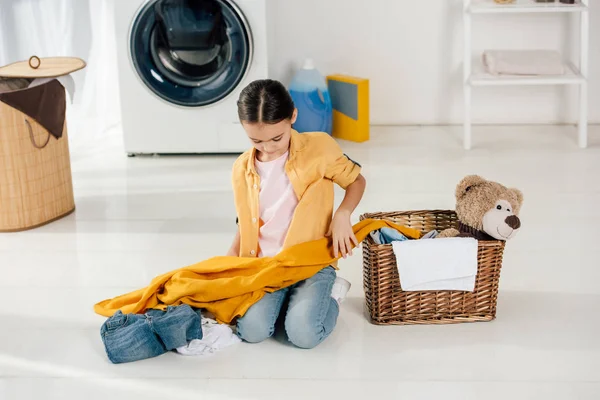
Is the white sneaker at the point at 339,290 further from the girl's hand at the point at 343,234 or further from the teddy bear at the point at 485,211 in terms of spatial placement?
the teddy bear at the point at 485,211

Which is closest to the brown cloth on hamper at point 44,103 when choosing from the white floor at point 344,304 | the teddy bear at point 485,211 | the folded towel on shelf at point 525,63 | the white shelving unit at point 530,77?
the white floor at point 344,304

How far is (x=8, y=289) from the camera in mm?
2184

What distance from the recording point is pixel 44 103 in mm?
2584

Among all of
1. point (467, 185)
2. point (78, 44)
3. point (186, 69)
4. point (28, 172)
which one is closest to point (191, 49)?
point (186, 69)

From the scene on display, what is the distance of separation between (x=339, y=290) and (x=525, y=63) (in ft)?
5.59

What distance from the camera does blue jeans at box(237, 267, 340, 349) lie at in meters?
1.82

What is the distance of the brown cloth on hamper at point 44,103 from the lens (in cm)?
251

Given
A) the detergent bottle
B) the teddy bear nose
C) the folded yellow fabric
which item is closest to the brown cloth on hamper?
the folded yellow fabric

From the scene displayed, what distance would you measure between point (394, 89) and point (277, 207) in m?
1.89

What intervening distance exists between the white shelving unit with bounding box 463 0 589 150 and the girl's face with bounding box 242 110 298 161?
1577mm

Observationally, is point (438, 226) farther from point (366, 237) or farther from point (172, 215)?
point (172, 215)

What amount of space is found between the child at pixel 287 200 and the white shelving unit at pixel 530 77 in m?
1.46

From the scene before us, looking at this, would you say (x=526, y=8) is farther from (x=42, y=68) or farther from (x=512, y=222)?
(x=42, y=68)

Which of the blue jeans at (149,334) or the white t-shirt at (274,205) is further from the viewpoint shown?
the white t-shirt at (274,205)
